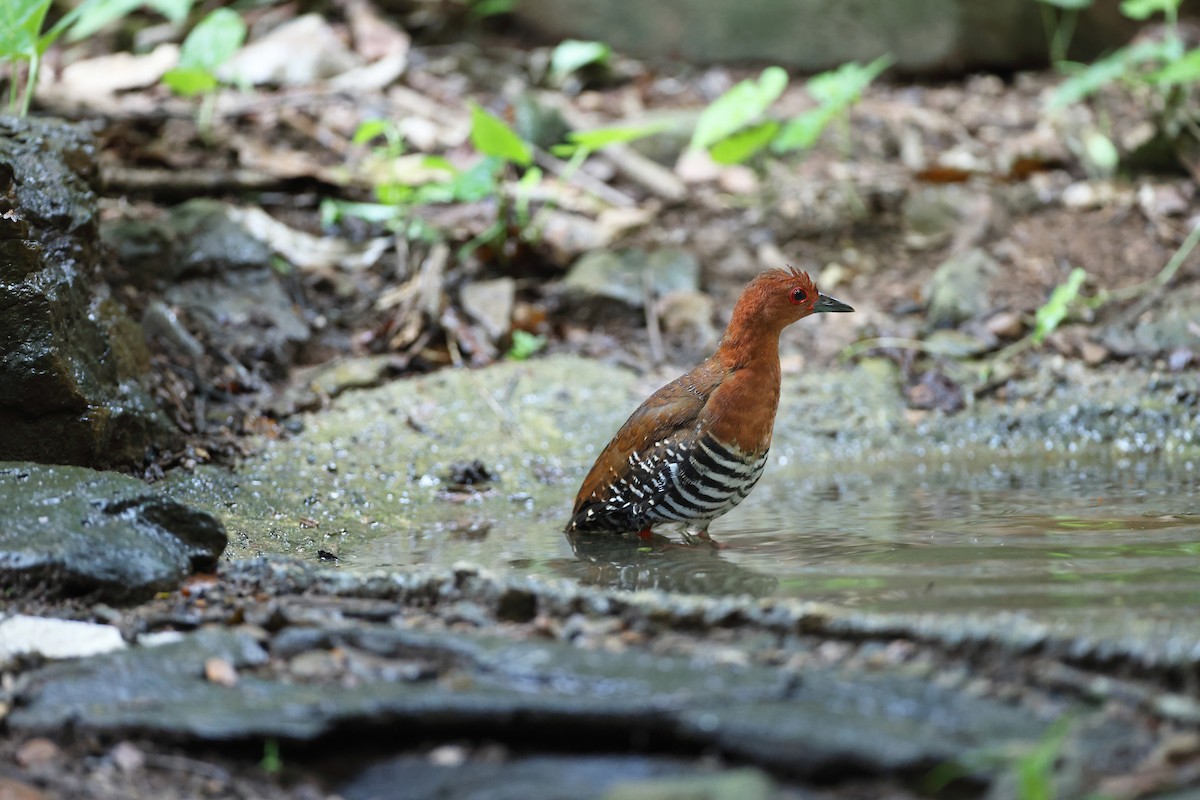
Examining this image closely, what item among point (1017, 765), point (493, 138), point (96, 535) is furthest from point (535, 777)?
point (493, 138)

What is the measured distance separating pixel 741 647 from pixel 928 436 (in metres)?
3.47

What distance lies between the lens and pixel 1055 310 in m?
5.99

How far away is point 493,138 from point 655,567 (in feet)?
10.5

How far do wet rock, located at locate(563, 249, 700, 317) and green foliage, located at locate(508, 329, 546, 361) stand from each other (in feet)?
1.49

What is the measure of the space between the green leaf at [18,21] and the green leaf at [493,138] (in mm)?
2205

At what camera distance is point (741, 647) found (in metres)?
2.60

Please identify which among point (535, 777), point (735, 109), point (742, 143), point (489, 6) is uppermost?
point (489, 6)

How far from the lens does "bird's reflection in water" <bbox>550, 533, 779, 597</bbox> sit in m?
3.32

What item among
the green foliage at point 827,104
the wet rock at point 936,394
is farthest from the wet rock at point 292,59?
the wet rock at point 936,394

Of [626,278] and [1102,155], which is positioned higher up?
[1102,155]

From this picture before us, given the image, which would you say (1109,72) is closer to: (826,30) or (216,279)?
(826,30)

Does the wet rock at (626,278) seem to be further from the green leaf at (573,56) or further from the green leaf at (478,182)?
the green leaf at (573,56)

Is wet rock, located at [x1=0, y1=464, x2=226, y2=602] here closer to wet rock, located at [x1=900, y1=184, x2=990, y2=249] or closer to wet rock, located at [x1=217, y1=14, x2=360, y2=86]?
wet rock, located at [x1=900, y1=184, x2=990, y2=249]

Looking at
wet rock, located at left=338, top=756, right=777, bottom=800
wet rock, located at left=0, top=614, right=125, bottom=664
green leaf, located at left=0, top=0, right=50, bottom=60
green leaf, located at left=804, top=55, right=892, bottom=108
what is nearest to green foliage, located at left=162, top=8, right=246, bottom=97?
green leaf, located at left=0, top=0, right=50, bottom=60
